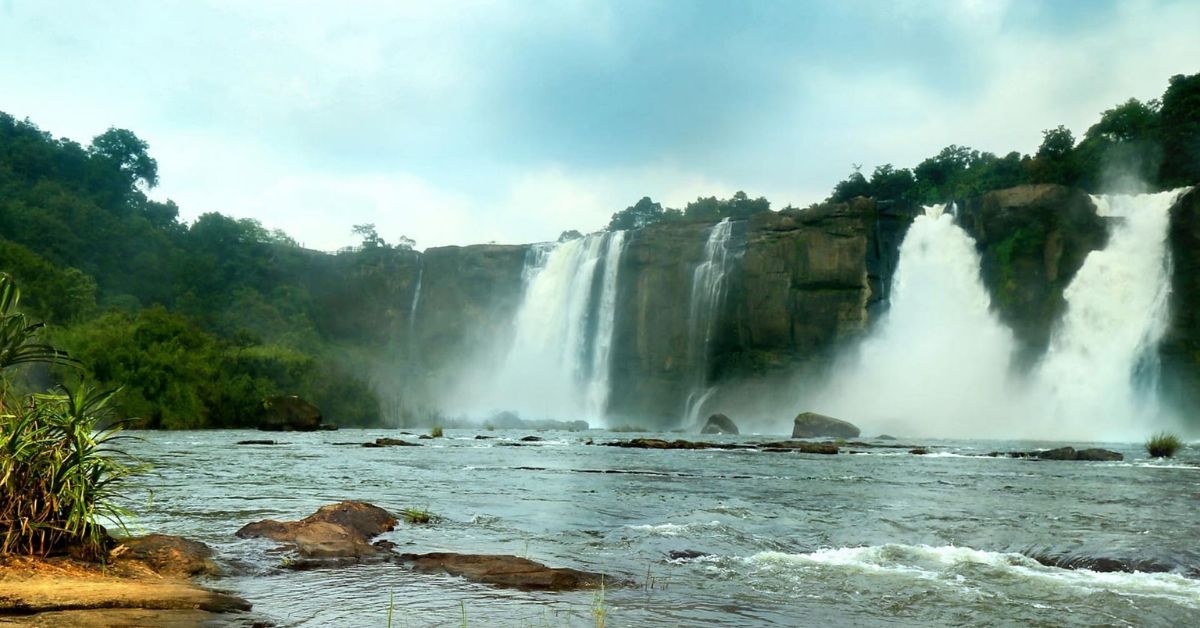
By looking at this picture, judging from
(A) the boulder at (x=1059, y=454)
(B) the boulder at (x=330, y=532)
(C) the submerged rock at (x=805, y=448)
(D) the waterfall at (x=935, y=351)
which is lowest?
(B) the boulder at (x=330, y=532)

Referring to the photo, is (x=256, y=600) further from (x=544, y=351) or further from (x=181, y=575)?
(x=544, y=351)

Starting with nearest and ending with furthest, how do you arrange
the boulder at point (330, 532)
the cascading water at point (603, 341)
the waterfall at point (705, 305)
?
the boulder at point (330, 532), the waterfall at point (705, 305), the cascading water at point (603, 341)

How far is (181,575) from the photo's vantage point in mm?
7637

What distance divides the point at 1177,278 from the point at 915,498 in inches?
1344

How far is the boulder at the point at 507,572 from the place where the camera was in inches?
316

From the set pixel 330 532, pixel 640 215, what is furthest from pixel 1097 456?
pixel 640 215

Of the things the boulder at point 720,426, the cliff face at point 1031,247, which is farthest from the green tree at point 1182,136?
the boulder at point 720,426

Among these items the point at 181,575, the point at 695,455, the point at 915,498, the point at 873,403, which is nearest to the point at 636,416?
the point at 873,403

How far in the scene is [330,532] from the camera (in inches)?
385

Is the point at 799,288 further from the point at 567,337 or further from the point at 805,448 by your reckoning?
the point at 805,448

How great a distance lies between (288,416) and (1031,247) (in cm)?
4211

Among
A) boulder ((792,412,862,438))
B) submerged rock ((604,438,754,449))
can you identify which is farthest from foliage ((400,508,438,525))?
boulder ((792,412,862,438))

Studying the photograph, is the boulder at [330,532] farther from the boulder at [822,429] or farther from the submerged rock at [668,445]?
the boulder at [822,429]

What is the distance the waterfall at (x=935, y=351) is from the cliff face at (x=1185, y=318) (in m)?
→ 8.06
